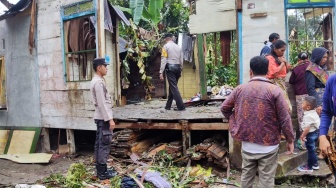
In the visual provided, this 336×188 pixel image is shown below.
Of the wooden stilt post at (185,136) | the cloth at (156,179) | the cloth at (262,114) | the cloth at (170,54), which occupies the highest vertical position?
the cloth at (170,54)

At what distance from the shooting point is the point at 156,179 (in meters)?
4.91

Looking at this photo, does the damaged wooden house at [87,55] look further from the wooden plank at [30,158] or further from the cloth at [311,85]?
the cloth at [311,85]

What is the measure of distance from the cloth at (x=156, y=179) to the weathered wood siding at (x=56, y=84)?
306 cm

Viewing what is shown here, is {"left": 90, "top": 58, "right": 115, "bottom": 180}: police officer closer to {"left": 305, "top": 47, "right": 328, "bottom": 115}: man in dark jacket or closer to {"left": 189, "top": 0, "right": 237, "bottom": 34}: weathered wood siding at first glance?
{"left": 305, "top": 47, "right": 328, "bottom": 115}: man in dark jacket

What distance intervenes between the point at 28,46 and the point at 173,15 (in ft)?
27.7

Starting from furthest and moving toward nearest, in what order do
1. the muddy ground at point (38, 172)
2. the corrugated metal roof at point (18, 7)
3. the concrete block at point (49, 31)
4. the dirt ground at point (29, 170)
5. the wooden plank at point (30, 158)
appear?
the corrugated metal roof at point (18, 7)
the concrete block at point (49, 31)
the wooden plank at point (30, 158)
the dirt ground at point (29, 170)
the muddy ground at point (38, 172)

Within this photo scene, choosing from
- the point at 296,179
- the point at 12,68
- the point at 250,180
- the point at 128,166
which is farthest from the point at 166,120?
the point at 12,68

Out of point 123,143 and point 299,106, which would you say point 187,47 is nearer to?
point 123,143

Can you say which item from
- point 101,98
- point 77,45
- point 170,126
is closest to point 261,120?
point 101,98

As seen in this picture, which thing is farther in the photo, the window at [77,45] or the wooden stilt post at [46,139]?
the wooden stilt post at [46,139]

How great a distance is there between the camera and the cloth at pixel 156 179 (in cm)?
479

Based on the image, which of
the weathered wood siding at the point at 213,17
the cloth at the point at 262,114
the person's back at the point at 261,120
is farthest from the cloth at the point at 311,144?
the weathered wood siding at the point at 213,17

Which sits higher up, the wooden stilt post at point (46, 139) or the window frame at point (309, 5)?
the window frame at point (309, 5)

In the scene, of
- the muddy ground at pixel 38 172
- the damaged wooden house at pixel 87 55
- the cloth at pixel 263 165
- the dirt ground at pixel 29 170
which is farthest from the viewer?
the damaged wooden house at pixel 87 55
